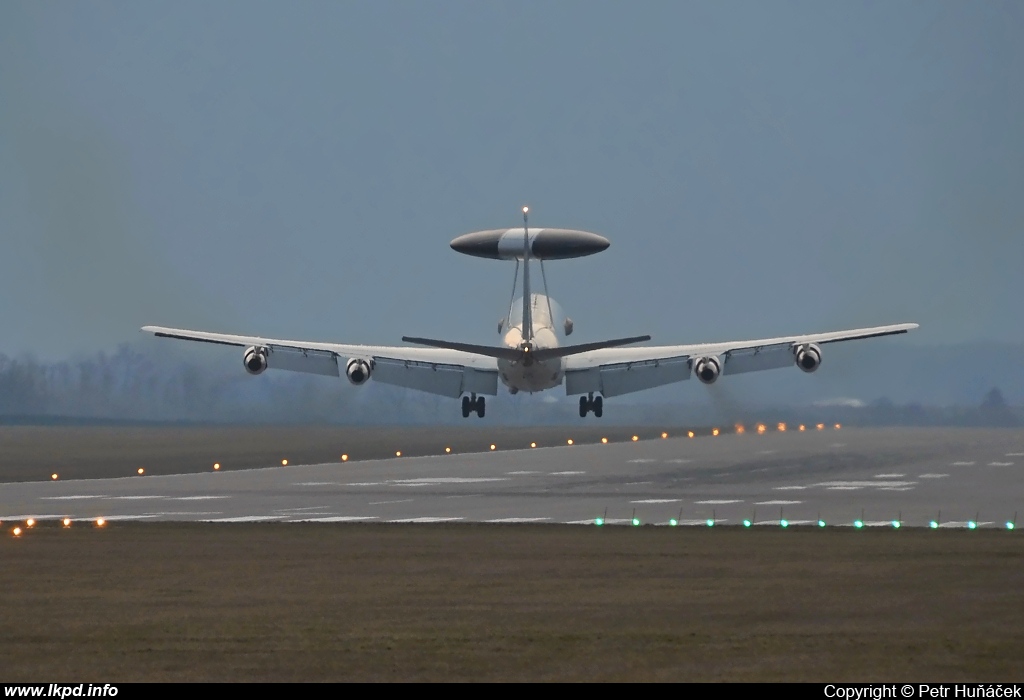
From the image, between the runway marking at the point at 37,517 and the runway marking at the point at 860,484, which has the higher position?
the runway marking at the point at 860,484

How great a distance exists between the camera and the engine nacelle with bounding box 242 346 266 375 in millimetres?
82562

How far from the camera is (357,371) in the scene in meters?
84.3

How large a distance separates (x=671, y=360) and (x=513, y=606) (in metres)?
60.6

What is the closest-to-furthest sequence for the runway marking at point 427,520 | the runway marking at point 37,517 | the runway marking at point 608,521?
the runway marking at point 608,521, the runway marking at point 427,520, the runway marking at point 37,517

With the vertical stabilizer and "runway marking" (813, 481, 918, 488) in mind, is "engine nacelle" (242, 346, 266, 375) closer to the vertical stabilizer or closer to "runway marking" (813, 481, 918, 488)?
the vertical stabilizer

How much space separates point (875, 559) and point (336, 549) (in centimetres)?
1167

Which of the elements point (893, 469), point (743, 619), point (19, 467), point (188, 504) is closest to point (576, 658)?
point (743, 619)

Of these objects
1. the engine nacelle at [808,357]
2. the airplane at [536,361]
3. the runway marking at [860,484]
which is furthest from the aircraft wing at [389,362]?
the runway marking at [860,484]

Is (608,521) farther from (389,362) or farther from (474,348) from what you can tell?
(389,362)

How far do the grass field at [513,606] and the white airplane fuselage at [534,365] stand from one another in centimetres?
4111

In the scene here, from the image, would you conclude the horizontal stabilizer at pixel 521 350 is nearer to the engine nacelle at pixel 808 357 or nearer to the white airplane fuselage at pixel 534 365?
the white airplane fuselage at pixel 534 365

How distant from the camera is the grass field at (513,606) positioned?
20.0m

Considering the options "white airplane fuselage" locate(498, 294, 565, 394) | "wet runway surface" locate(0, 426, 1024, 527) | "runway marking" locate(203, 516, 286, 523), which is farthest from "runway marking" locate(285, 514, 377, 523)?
"white airplane fuselage" locate(498, 294, 565, 394)

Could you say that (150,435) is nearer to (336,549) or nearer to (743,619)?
(336,549)
